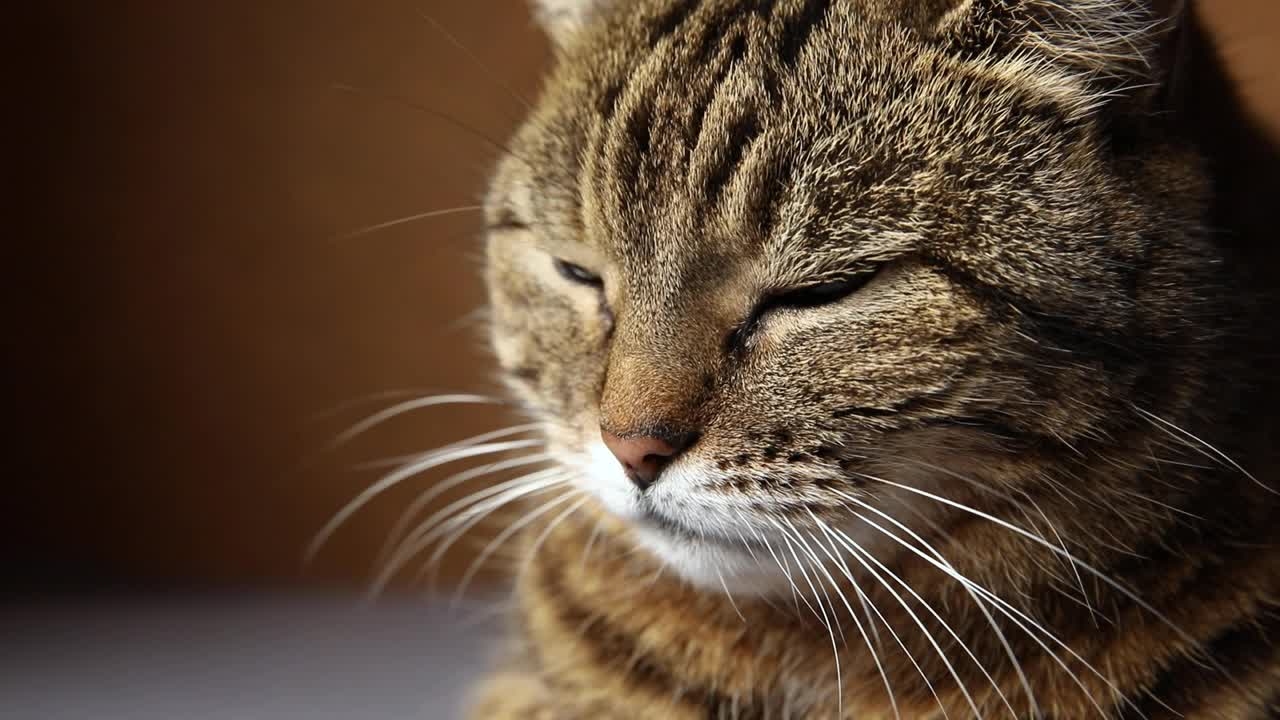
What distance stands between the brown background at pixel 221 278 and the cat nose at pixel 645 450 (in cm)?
81

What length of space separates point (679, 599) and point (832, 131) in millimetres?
344

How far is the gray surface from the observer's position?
50.9 inches

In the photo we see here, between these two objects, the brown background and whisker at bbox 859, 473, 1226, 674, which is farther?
the brown background

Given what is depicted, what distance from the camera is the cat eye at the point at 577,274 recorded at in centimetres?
87

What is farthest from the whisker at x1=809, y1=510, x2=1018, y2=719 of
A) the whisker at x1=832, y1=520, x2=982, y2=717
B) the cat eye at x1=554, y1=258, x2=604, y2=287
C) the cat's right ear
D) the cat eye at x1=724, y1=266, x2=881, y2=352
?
the cat's right ear

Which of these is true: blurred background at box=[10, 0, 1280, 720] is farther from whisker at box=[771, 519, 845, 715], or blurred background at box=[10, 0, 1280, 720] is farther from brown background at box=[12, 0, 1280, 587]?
whisker at box=[771, 519, 845, 715]

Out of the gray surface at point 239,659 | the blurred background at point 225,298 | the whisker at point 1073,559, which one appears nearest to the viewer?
the whisker at point 1073,559

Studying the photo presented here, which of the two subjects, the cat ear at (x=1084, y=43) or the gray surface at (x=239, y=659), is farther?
the gray surface at (x=239, y=659)

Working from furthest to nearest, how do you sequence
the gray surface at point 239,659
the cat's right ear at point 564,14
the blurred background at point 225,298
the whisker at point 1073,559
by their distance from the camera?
the blurred background at point 225,298 < the gray surface at point 239,659 < the cat's right ear at point 564,14 < the whisker at point 1073,559

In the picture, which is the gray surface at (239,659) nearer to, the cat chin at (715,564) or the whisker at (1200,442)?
the cat chin at (715,564)

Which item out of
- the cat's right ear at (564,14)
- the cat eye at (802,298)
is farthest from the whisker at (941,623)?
the cat's right ear at (564,14)

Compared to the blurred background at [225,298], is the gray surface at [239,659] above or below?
below

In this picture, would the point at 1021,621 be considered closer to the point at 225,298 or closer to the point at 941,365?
the point at 941,365

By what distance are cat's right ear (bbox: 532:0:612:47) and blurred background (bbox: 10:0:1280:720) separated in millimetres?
516
